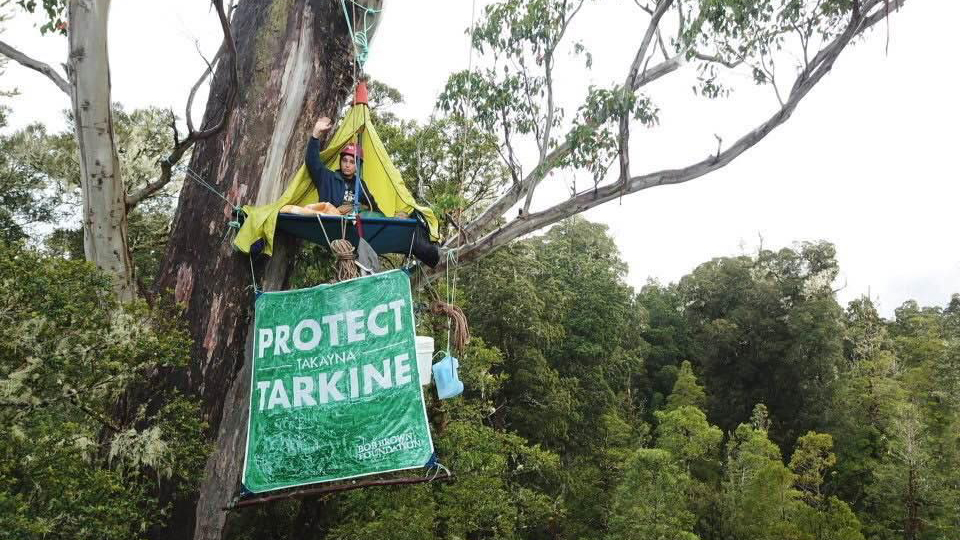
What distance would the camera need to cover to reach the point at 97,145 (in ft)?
11.0

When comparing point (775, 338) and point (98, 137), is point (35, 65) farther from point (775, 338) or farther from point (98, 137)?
point (775, 338)

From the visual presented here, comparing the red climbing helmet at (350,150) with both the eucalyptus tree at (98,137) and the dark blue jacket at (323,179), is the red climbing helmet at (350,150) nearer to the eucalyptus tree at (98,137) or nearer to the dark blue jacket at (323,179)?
the dark blue jacket at (323,179)

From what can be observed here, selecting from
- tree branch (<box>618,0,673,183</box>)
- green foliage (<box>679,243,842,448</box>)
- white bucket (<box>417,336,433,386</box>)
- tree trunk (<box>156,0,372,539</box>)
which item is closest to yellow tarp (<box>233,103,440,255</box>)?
tree trunk (<box>156,0,372,539</box>)

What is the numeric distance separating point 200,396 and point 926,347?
68.0 feet

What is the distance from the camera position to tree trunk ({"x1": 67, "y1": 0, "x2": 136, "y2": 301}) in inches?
129

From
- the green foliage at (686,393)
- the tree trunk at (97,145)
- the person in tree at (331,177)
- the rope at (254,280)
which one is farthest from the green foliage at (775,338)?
the tree trunk at (97,145)

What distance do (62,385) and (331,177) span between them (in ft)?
5.25

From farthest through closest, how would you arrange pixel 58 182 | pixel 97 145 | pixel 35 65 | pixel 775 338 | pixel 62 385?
pixel 775 338
pixel 58 182
pixel 35 65
pixel 97 145
pixel 62 385

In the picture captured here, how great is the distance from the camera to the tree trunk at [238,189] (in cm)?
353

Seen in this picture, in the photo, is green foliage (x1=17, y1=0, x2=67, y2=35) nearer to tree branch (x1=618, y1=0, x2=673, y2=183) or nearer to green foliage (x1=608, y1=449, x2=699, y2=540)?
tree branch (x1=618, y1=0, x2=673, y2=183)

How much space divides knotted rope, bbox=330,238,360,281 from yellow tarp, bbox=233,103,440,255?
12.2 inches

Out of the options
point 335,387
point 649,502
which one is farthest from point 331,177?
point 649,502

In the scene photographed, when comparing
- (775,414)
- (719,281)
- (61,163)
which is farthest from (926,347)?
(61,163)

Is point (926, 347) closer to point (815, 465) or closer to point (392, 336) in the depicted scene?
point (815, 465)
